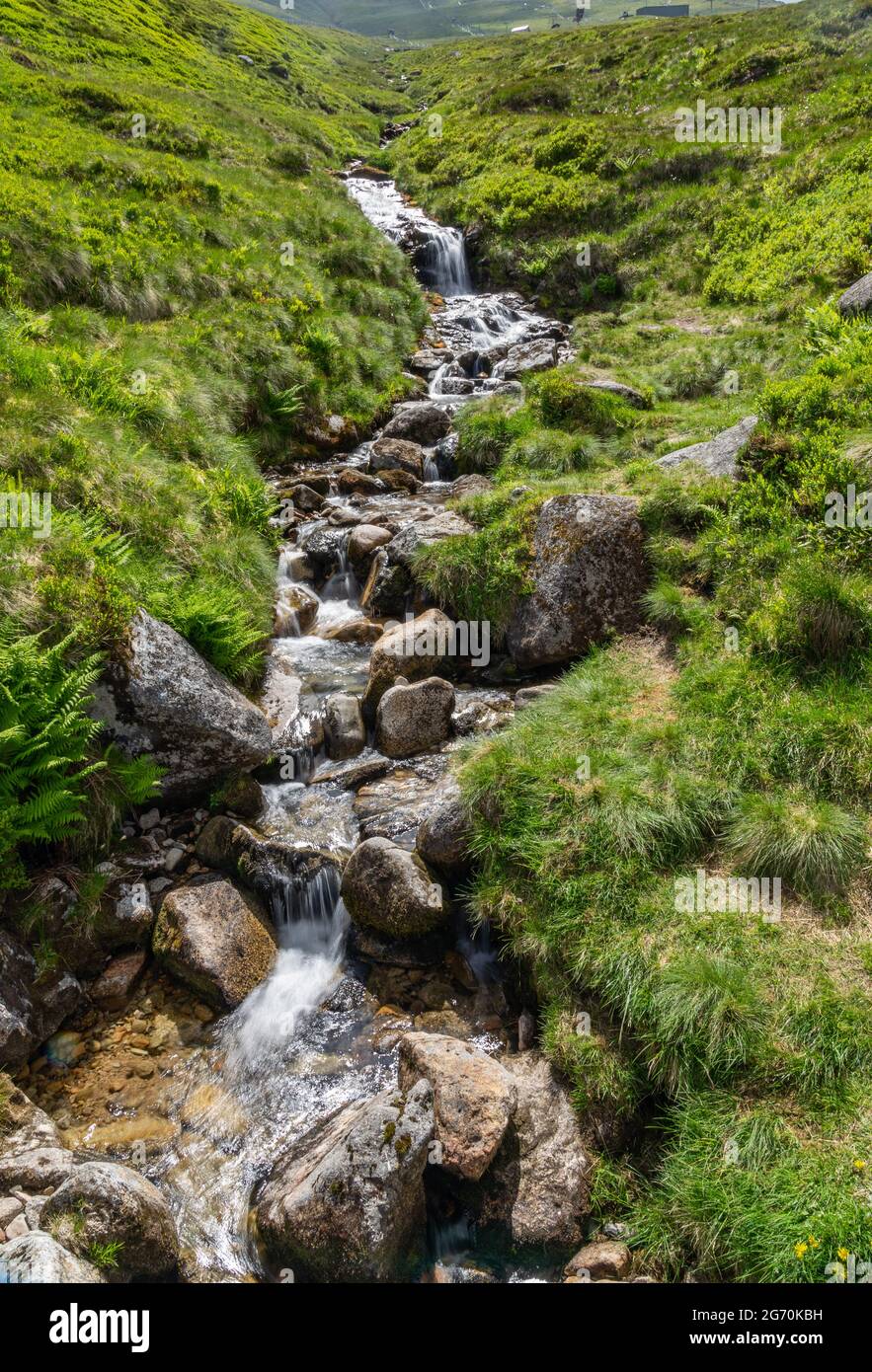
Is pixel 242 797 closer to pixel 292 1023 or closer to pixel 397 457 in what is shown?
pixel 292 1023

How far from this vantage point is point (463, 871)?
7590mm

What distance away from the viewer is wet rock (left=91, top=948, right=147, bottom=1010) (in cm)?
680

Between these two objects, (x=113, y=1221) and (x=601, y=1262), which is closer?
(x=113, y=1221)

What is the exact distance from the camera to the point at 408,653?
1039 cm

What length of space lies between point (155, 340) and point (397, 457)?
18.3 feet

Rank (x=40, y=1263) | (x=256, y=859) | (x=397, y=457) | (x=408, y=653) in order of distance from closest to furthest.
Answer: (x=40, y=1263) < (x=256, y=859) < (x=408, y=653) < (x=397, y=457)

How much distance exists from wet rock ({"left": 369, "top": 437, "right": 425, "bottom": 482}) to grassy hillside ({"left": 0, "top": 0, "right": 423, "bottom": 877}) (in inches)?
72.5

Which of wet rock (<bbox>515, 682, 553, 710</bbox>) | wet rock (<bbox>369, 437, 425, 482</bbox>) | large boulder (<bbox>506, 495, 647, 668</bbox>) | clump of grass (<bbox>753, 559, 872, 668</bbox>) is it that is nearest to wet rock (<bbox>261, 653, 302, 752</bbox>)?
wet rock (<bbox>515, 682, 553, 710</bbox>)

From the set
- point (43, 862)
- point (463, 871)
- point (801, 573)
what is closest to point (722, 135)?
point (801, 573)

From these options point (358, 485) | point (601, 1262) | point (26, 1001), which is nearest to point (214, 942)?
point (26, 1001)

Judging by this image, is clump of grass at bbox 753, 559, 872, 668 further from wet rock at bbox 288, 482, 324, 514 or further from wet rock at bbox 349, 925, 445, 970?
wet rock at bbox 288, 482, 324, 514

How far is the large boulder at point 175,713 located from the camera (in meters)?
7.66

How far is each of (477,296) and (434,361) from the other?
834 centimetres
